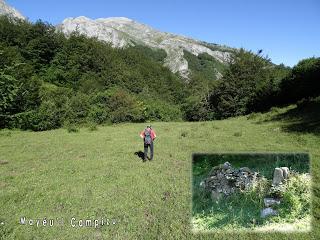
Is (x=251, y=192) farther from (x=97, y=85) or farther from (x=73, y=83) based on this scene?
(x=97, y=85)

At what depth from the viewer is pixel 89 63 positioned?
109438mm

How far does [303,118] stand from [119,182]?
20286 mm

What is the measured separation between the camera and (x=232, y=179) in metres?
9.83

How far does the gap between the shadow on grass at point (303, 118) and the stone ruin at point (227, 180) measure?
17.3m

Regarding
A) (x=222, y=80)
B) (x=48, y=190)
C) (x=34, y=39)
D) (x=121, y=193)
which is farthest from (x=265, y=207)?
(x=34, y=39)

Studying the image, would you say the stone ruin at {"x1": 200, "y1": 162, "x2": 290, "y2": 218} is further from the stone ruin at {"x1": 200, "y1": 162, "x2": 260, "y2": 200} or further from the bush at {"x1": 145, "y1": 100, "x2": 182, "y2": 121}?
the bush at {"x1": 145, "y1": 100, "x2": 182, "y2": 121}

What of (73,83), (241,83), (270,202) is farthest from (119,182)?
(73,83)

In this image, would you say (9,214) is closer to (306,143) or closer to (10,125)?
(306,143)

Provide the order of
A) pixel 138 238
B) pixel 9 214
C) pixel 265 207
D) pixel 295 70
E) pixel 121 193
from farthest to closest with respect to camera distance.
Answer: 1. pixel 295 70
2. pixel 121 193
3. pixel 9 214
4. pixel 138 238
5. pixel 265 207

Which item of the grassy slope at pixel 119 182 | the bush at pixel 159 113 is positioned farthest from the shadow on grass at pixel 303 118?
the bush at pixel 159 113

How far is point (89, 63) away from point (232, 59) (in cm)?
5123

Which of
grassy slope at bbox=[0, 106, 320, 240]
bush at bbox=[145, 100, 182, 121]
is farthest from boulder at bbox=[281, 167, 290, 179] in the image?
bush at bbox=[145, 100, 182, 121]

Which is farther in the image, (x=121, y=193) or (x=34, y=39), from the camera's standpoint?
(x=34, y=39)

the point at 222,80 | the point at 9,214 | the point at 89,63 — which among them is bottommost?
the point at 9,214
